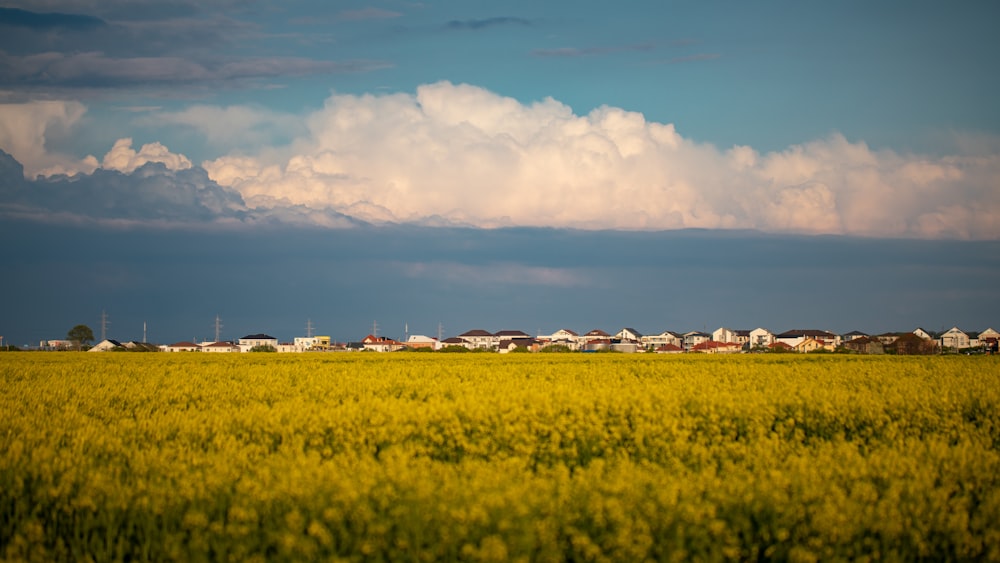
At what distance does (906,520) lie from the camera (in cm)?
894

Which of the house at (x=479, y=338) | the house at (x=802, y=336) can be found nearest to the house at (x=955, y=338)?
the house at (x=802, y=336)

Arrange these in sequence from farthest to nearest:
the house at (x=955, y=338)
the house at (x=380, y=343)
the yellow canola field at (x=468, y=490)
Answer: the house at (x=955, y=338), the house at (x=380, y=343), the yellow canola field at (x=468, y=490)

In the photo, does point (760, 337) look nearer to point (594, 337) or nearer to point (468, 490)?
point (594, 337)

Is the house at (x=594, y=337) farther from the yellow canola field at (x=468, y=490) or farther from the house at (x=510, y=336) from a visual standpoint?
the yellow canola field at (x=468, y=490)

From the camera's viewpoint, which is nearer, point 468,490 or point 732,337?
point 468,490

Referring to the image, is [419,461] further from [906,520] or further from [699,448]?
[906,520]

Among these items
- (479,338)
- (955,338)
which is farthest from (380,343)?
(955,338)

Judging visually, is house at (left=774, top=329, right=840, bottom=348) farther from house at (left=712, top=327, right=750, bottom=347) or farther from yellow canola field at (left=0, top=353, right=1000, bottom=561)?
yellow canola field at (left=0, top=353, right=1000, bottom=561)

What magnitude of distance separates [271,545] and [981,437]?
42.8ft

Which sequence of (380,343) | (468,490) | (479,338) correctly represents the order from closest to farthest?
(468,490) → (380,343) → (479,338)

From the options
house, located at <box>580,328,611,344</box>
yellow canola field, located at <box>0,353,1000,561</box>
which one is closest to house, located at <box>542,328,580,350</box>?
house, located at <box>580,328,611,344</box>

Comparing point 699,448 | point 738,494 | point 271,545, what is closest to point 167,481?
point 271,545

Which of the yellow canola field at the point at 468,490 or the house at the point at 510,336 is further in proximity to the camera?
the house at the point at 510,336

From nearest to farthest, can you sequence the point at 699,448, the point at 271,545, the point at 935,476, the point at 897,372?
the point at 271,545, the point at 935,476, the point at 699,448, the point at 897,372
